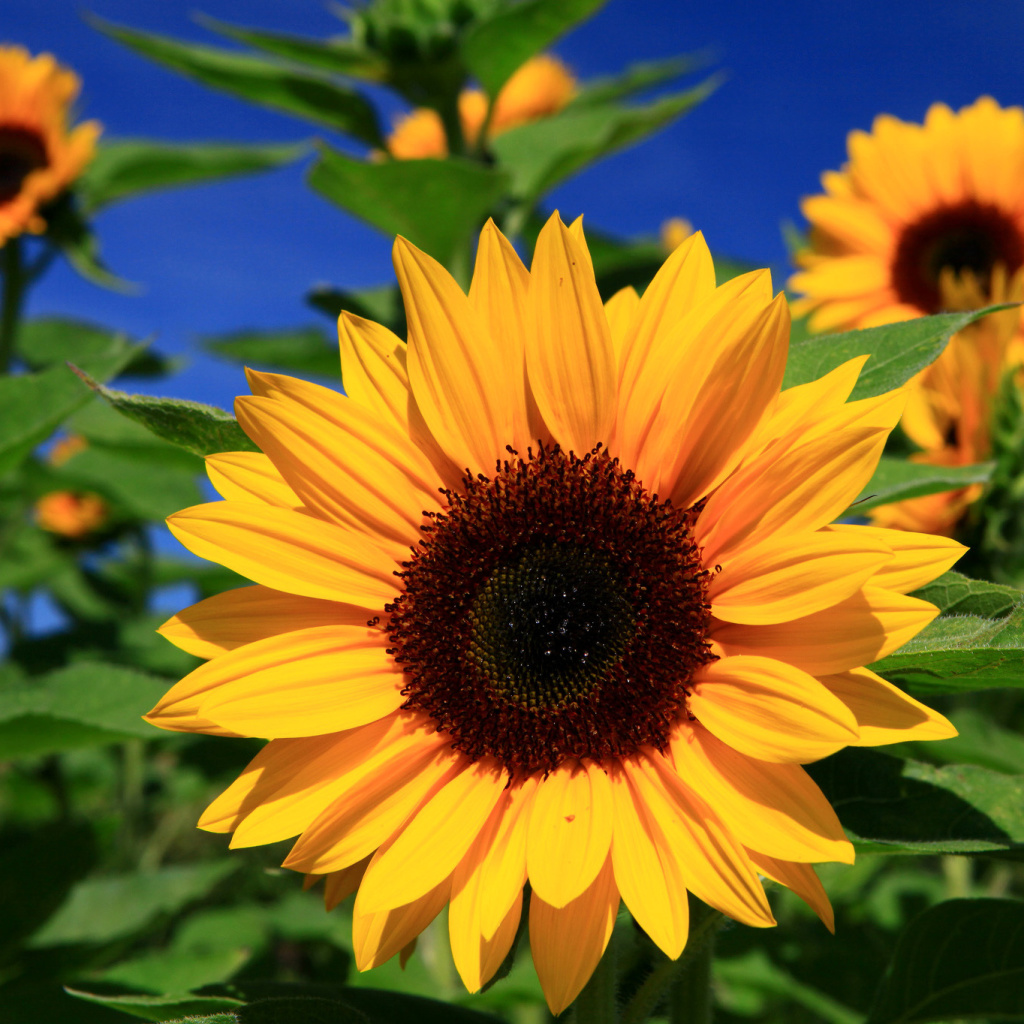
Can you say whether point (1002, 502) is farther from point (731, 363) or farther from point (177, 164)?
point (177, 164)

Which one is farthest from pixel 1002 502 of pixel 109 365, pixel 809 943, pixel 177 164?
pixel 177 164

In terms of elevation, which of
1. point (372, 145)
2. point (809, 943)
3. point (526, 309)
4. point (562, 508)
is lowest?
point (809, 943)

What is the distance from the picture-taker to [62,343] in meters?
4.99

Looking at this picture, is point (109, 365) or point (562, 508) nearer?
point (562, 508)

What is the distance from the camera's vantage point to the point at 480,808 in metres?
1.31

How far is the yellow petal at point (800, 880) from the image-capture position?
1.16 m

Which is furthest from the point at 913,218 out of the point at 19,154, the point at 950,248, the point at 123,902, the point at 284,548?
the point at 19,154

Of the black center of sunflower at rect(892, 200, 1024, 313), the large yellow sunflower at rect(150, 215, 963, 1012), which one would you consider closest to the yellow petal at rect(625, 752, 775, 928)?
the large yellow sunflower at rect(150, 215, 963, 1012)

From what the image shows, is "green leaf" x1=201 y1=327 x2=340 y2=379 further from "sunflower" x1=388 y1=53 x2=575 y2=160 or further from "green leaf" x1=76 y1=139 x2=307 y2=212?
"sunflower" x1=388 y1=53 x2=575 y2=160

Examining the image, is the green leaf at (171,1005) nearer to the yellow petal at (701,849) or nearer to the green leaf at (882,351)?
the yellow petal at (701,849)

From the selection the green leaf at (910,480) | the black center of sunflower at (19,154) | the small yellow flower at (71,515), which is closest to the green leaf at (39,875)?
the green leaf at (910,480)

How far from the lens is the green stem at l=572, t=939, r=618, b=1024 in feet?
4.42

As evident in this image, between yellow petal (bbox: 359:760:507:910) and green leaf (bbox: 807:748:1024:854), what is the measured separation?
0.46m

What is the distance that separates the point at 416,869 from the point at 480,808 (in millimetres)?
112
